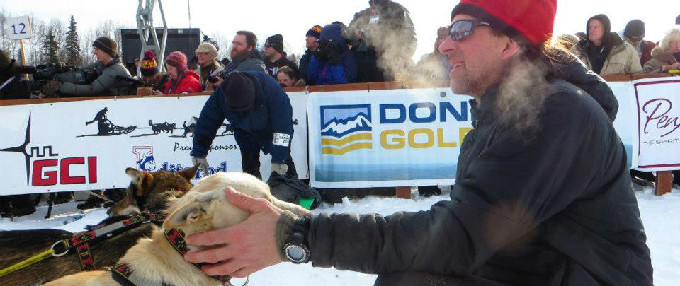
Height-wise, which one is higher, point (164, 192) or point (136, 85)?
point (136, 85)

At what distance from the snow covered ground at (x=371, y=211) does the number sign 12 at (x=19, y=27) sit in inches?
154

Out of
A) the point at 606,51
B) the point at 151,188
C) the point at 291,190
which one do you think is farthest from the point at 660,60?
the point at 151,188

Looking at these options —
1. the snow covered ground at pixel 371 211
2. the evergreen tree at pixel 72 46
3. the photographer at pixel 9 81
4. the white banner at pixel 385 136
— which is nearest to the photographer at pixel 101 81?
the photographer at pixel 9 81

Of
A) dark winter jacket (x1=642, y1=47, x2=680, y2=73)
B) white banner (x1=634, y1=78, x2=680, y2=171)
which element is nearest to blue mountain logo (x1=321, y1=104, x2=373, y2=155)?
white banner (x1=634, y1=78, x2=680, y2=171)

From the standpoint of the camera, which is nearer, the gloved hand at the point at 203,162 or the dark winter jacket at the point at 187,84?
the gloved hand at the point at 203,162

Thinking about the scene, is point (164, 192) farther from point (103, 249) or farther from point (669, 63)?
point (669, 63)

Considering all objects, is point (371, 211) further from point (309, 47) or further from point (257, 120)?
point (309, 47)

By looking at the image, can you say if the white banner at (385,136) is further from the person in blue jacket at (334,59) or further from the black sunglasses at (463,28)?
the black sunglasses at (463,28)

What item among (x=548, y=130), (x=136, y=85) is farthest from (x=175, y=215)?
(x=136, y=85)

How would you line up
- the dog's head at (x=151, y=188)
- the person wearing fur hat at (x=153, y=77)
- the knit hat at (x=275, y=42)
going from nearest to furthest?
the dog's head at (x=151, y=188)
the knit hat at (x=275, y=42)
the person wearing fur hat at (x=153, y=77)

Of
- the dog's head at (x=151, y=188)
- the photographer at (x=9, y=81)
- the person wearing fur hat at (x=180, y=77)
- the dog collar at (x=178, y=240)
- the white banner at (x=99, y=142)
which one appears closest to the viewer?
the dog collar at (x=178, y=240)

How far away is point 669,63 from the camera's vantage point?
24.6 ft

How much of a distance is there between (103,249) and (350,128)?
401cm

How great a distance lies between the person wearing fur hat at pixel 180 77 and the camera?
24.9ft
